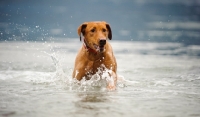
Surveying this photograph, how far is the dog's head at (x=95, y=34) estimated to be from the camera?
606 centimetres

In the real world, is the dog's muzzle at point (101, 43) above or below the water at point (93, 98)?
above

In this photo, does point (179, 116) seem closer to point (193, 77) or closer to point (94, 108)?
point (94, 108)

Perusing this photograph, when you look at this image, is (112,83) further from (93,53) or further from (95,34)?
(95,34)

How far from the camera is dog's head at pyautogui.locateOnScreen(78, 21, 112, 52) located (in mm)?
6058

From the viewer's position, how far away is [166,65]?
10242 millimetres

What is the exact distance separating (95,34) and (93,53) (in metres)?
0.37

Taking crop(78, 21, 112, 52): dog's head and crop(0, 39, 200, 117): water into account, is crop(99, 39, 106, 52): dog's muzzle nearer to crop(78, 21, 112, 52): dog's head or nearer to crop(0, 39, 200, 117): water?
crop(78, 21, 112, 52): dog's head

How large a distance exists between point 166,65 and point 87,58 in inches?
169

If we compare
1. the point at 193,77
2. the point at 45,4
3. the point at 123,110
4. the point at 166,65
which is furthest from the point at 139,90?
the point at 45,4

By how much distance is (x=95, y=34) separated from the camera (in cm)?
618

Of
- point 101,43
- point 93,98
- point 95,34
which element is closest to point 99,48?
point 101,43

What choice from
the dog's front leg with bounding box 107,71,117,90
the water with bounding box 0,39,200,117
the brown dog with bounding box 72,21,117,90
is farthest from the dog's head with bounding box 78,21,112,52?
the water with bounding box 0,39,200,117

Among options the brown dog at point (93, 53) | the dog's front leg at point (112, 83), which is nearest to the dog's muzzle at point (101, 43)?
the brown dog at point (93, 53)

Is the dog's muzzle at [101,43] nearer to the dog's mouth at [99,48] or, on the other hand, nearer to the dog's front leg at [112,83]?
the dog's mouth at [99,48]
